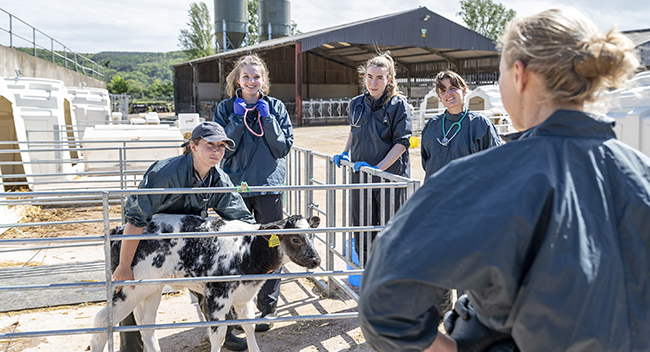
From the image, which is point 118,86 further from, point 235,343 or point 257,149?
point 235,343

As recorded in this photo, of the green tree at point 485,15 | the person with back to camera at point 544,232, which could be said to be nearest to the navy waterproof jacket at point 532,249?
the person with back to camera at point 544,232

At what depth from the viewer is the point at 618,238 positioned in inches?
39.8

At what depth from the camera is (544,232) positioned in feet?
3.22

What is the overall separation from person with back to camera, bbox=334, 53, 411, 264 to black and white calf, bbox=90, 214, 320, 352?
1.10 m

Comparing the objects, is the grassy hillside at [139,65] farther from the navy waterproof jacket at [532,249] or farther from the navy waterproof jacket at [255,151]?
the navy waterproof jacket at [532,249]

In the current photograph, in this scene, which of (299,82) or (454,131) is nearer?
(454,131)

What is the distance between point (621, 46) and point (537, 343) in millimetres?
635

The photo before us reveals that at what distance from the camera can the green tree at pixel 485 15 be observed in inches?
2537

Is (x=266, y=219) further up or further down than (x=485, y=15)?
further down

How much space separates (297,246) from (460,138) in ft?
5.18

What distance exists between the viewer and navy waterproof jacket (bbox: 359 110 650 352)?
0.96 m

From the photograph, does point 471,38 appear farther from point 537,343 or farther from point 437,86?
point 537,343

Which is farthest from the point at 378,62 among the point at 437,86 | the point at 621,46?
the point at 621,46

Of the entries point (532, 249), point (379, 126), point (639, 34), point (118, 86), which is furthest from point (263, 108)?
point (118, 86)
